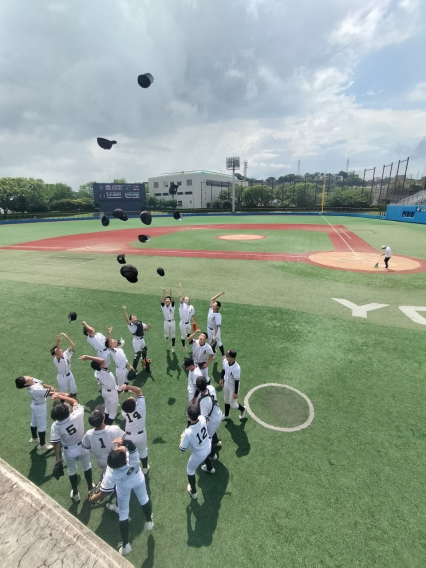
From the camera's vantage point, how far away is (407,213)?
169ft

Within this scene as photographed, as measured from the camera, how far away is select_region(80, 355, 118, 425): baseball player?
20.2 feet

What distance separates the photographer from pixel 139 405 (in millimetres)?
5164

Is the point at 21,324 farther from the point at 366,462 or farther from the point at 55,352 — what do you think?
the point at 366,462

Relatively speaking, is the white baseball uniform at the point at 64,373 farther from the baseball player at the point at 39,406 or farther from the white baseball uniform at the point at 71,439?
the white baseball uniform at the point at 71,439

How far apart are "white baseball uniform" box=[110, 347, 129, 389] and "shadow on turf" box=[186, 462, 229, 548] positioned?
9.72ft

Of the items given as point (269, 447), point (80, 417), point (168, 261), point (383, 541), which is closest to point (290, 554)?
point (383, 541)

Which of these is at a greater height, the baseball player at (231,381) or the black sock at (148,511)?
the baseball player at (231,381)

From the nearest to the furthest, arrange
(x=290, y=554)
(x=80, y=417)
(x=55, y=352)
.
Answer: (x=290, y=554), (x=80, y=417), (x=55, y=352)

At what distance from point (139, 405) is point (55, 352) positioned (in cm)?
282

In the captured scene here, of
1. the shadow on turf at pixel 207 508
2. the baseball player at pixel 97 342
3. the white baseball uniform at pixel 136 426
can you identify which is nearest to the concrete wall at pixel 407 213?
the baseball player at pixel 97 342

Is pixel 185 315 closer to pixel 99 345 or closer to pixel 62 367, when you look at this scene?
pixel 99 345

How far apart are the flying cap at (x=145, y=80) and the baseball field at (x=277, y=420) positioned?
6.98 metres

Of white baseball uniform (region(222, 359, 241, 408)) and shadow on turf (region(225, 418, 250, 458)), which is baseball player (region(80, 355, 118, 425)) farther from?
shadow on turf (region(225, 418, 250, 458))

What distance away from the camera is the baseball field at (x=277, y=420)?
422 centimetres
